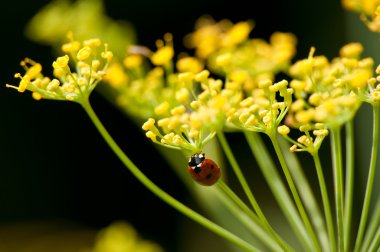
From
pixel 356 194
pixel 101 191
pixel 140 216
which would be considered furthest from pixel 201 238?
pixel 356 194

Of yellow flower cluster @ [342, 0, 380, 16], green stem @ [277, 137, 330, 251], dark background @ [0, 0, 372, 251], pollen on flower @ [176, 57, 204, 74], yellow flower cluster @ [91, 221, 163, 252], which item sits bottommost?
dark background @ [0, 0, 372, 251]

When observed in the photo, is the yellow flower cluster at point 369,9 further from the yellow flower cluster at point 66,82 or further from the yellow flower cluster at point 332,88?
the yellow flower cluster at point 66,82

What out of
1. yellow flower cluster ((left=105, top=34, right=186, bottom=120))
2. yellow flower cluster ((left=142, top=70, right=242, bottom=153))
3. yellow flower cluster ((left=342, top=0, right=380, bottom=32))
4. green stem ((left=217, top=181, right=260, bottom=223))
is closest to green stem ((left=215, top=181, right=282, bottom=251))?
green stem ((left=217, top=181, right=260, bottom=223))

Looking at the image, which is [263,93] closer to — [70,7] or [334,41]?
[70,7]

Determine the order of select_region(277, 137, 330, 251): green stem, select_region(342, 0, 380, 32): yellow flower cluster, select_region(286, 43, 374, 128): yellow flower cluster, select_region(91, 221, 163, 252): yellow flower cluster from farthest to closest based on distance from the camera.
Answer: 1. select_region(91, 221, 163, 252): yellow flower cluster
2. select_region(277, 137, 330, 251): green stem
3. select_region(342, 0, 380, 32): yellow flower cluster
4. select_region(286, 43, 374, 128): yellow flower cluster

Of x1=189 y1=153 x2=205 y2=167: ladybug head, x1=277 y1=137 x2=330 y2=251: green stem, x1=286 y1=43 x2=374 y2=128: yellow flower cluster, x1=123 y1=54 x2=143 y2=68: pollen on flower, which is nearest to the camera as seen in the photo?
x1=286 y1=43 x2=374 y2=128: yellow flower cluster

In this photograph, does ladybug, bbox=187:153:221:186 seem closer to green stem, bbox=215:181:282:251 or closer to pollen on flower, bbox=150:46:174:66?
green stem, bbox=215:181:282:251

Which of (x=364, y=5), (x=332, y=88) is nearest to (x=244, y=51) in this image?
(x=364, y=5)
